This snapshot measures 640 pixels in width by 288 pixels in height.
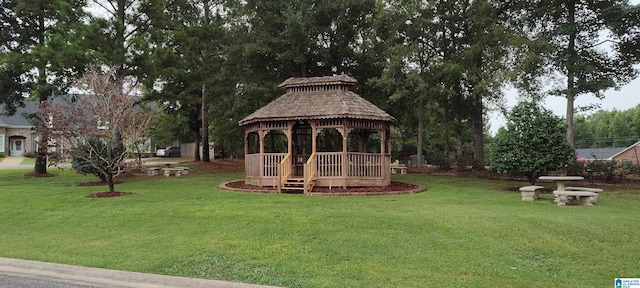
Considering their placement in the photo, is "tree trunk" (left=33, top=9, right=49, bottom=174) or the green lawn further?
"tree trunk" (left=33, top=9, right=49, bottom=174)

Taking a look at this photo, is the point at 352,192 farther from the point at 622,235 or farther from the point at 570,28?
the point at 570,28

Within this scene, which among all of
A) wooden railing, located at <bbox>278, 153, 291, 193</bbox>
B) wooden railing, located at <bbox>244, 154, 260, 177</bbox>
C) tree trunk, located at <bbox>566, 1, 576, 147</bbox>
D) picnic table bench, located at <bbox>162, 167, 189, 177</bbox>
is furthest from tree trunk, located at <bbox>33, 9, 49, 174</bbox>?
tree trunk, located at <bbox>566, 1, 576, 147</bbox>

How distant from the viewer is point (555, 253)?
21.9ft

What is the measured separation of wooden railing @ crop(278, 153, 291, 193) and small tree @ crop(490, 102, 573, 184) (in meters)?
8.15

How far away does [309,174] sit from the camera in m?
15.9

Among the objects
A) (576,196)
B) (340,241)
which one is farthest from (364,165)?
(340,241)

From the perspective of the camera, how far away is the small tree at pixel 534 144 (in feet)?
51.4

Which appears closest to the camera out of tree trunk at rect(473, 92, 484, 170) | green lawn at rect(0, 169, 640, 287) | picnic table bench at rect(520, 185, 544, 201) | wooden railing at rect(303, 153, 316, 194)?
green lawn at rect(0, 169, 640, 287)

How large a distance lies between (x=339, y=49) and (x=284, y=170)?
42.2ft

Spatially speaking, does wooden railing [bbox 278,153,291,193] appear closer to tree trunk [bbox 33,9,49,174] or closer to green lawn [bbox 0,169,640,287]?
green lawn [bbox 0,169,640,287]

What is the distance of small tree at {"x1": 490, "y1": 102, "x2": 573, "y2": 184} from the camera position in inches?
616

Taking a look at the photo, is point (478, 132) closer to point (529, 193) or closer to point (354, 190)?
point (529, 193)

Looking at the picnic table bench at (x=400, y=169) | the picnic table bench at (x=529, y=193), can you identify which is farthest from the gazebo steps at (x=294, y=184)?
the picnic table bench at (x=400, y=169)

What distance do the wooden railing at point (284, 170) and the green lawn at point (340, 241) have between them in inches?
132
